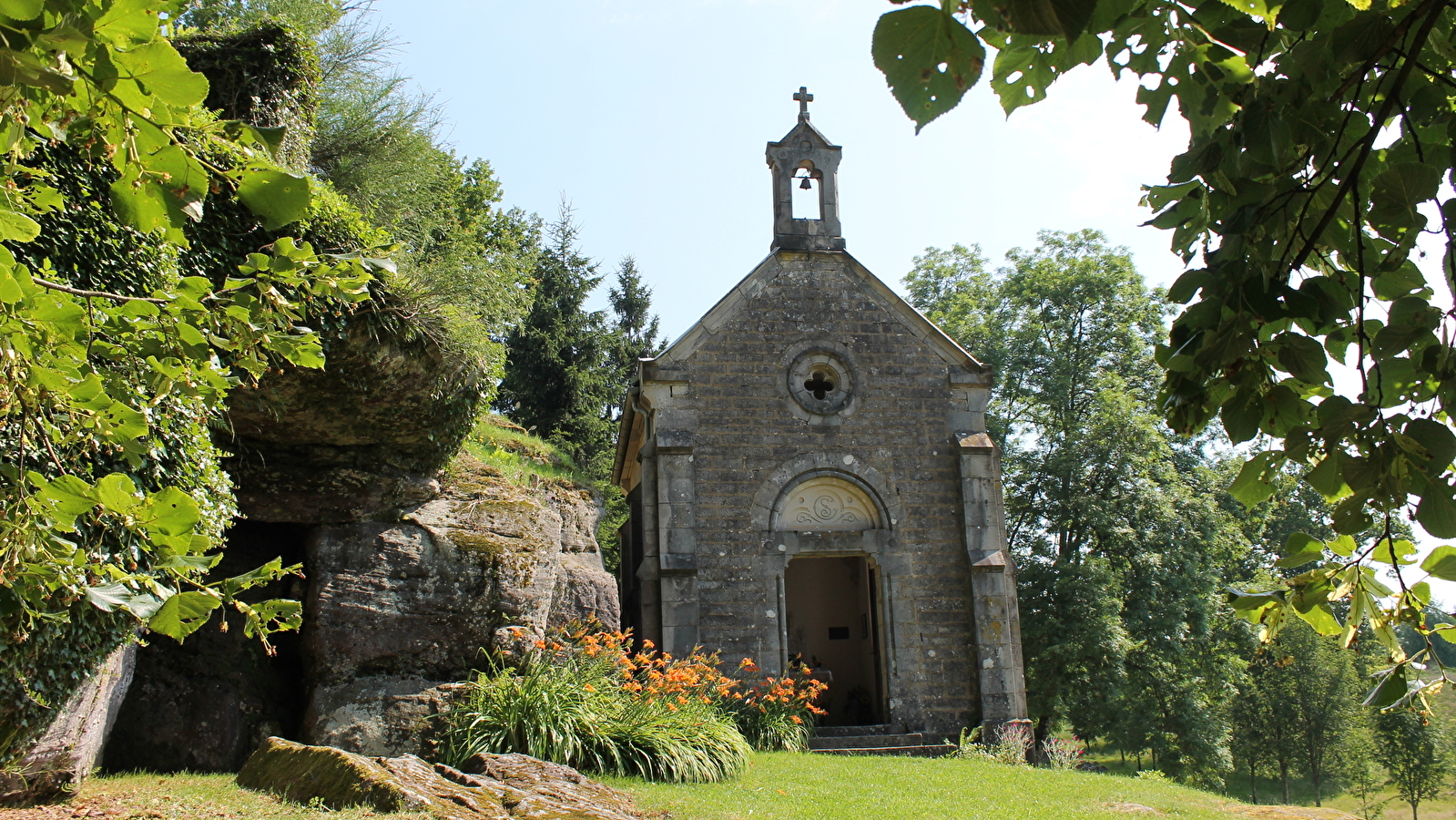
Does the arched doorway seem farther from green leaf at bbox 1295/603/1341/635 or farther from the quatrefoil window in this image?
green leaf at bbox 1295/603/1341/635

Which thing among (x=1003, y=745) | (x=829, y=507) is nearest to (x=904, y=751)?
(x=1003, y=745)

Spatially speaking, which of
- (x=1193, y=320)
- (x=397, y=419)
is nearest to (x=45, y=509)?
(x=1193, y=320)

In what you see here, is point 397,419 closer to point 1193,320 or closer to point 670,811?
point 670,811

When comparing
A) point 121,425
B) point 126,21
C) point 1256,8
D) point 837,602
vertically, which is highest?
point 1256,8

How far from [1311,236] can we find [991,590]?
12.9m

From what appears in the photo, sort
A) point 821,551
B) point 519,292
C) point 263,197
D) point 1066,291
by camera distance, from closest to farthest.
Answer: point 263,197, point 821,551, point 519,292, point 1066,291

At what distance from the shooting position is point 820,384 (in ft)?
51.9

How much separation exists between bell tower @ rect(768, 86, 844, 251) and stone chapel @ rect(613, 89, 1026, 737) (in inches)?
1.2

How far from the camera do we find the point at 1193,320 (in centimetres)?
241

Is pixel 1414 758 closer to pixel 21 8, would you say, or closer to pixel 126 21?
pixel 126 21

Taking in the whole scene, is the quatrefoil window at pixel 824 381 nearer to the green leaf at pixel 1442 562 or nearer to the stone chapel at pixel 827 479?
the stone chapel at pixel 827 479

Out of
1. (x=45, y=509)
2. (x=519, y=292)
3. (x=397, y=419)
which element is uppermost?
(x=519, y=292)

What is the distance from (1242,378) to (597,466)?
923 inches

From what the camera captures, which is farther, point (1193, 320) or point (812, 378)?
point (812, 378)
